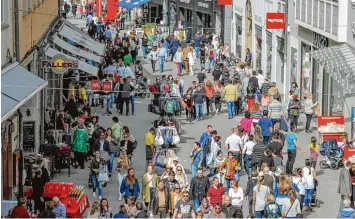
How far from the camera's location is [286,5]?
140ft

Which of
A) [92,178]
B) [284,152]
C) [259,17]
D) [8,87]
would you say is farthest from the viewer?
[259,17]

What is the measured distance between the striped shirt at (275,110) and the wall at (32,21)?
733 centimetres

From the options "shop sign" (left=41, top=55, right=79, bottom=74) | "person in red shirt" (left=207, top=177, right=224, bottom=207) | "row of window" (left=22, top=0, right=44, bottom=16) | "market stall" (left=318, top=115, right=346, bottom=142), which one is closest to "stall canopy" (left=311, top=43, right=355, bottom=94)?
"market stall" (left=318, top=115, right=346, bottom=142)

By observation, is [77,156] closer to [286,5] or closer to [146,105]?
[146,105]

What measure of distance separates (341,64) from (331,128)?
297 cm

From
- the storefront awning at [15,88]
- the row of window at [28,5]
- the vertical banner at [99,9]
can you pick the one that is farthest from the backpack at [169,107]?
the vertical banner at [99,9]

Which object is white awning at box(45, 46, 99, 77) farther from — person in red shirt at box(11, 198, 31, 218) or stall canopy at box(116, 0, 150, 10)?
stall canopy at box(116, 0, 150, 10)

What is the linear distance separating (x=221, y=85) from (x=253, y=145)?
11410 millimetres

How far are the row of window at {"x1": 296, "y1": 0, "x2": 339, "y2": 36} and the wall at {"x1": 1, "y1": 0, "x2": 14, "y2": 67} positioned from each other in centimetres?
1241

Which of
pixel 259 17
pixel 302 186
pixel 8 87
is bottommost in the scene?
pixel 302 186

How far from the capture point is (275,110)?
3388 centimetres

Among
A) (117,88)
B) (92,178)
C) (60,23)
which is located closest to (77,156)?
(92,178)

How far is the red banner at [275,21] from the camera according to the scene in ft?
139

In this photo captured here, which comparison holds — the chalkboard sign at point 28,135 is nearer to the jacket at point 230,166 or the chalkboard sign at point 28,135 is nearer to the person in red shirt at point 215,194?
the jacket at point 230,166
